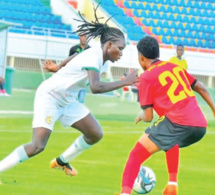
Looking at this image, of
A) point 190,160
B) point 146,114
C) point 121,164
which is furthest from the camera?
point 190,160

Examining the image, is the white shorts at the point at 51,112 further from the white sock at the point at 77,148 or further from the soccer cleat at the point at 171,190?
the soccer cleat at the point at 171,190

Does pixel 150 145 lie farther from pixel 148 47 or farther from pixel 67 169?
pixel 67 169

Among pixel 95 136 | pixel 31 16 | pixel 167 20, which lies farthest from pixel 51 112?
pixel 167 20

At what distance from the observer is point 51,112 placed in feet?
28.4

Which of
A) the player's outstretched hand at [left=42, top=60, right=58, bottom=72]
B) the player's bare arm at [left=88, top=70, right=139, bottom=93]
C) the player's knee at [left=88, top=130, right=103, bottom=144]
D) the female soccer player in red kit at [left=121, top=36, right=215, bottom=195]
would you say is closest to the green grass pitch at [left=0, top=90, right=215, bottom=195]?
the player's knee at [left=88, top=130, right=103, bottom=144]

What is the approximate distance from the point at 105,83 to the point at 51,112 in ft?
2.56

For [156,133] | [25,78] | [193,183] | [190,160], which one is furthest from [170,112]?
[25,78]

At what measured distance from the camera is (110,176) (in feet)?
33.2

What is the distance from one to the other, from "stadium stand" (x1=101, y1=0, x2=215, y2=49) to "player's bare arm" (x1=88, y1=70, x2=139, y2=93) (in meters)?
26.5

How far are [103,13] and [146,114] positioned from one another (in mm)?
26874

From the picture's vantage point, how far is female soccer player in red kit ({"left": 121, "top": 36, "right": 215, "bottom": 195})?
764 cm

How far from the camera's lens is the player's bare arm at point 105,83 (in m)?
8.16

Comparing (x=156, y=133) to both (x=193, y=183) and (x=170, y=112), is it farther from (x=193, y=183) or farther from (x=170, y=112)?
(x=193, y=183)

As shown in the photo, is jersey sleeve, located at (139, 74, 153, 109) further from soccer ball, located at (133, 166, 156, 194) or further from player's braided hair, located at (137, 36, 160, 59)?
soccer ball, located at (133, 166, 156, 194)
